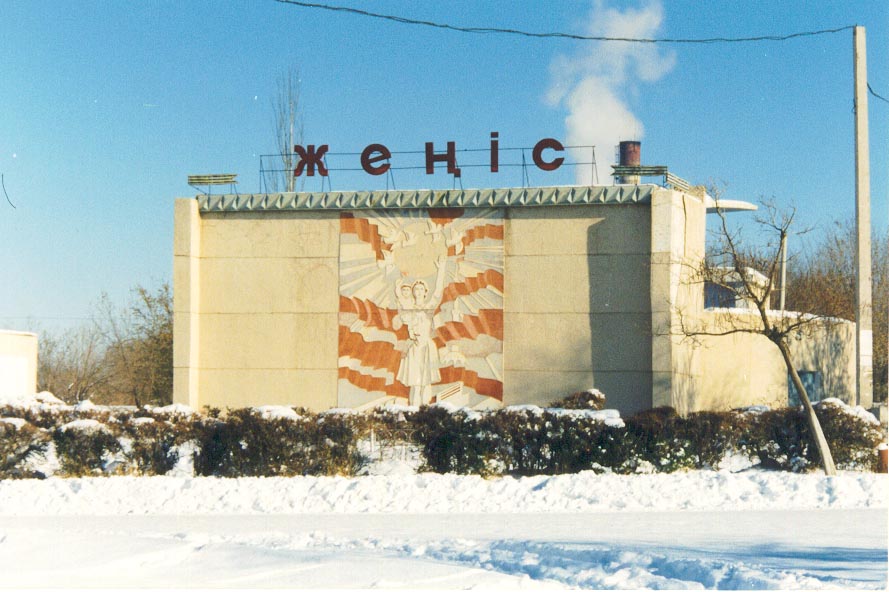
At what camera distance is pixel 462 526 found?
13.7 metres

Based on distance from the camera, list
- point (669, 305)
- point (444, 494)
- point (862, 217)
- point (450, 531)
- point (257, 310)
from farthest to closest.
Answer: point (257, 310) → point (669, 305) → point (862, 217) → point (444, 494) → point (450, 531)

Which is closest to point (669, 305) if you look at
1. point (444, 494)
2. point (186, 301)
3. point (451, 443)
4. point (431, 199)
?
point (431, 199)

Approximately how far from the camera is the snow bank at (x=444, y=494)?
15.5m

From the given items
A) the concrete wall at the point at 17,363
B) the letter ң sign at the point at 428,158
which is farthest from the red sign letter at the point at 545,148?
the concrete wall at the point at 17,363

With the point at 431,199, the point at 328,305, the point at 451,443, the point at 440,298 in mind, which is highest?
the point at 431,199

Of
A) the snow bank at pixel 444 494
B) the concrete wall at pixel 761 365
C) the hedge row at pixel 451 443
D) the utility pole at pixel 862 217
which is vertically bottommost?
the snow bank at pixel 444 494

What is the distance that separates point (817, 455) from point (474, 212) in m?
10.1

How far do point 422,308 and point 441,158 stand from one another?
382cm

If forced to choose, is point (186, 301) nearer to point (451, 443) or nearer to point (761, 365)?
point (451, 443)

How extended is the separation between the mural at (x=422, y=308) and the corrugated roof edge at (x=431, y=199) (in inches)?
9.4

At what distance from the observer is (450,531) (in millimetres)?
13242

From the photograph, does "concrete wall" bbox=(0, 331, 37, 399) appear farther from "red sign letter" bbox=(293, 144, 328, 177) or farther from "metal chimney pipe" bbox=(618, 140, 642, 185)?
"metal chimney pipe" bbox=(618, 140, 642, 185)

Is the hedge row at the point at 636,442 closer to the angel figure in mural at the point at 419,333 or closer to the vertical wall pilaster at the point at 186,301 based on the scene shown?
the angel figure in mural at the point at 419,333

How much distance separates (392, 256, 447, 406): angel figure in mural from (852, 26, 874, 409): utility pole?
9092 mm
